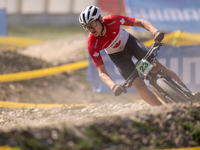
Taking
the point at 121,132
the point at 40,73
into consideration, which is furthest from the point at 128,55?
the point at 40,73

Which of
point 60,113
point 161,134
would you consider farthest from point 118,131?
point 60,113

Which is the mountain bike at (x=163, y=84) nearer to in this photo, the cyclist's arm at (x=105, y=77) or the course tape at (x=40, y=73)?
the cyclist's arm at (x=105, y=77)

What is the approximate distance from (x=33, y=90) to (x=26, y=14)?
15.9 meters

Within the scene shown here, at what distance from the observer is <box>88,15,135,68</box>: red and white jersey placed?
16.6ft

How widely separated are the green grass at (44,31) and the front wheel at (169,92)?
1688 centimetres

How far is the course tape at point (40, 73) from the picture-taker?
32.3 ft

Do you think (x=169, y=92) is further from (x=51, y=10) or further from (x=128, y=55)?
(x=51, y=10)

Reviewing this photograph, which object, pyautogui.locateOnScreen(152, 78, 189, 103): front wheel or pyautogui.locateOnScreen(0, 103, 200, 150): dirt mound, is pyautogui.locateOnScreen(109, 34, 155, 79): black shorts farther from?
pyautogui.locateOnScreen(0, 103, 200, 150): dirt mound

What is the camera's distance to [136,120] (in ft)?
12.3

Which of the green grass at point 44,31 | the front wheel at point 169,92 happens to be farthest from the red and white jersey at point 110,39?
the green grass at point 44,31

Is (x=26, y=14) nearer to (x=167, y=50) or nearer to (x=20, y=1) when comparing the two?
(x=20, y=1)

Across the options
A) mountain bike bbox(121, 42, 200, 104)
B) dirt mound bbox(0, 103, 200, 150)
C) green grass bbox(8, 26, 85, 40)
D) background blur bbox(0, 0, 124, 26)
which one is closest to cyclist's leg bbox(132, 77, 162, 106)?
mountain bike bbox(121, 42, 200, 104)

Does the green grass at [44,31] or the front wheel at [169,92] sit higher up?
the front wheel at [169,92]

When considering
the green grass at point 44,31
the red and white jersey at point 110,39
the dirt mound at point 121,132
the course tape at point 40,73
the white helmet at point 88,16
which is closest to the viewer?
the dirt mound at point 121,132
